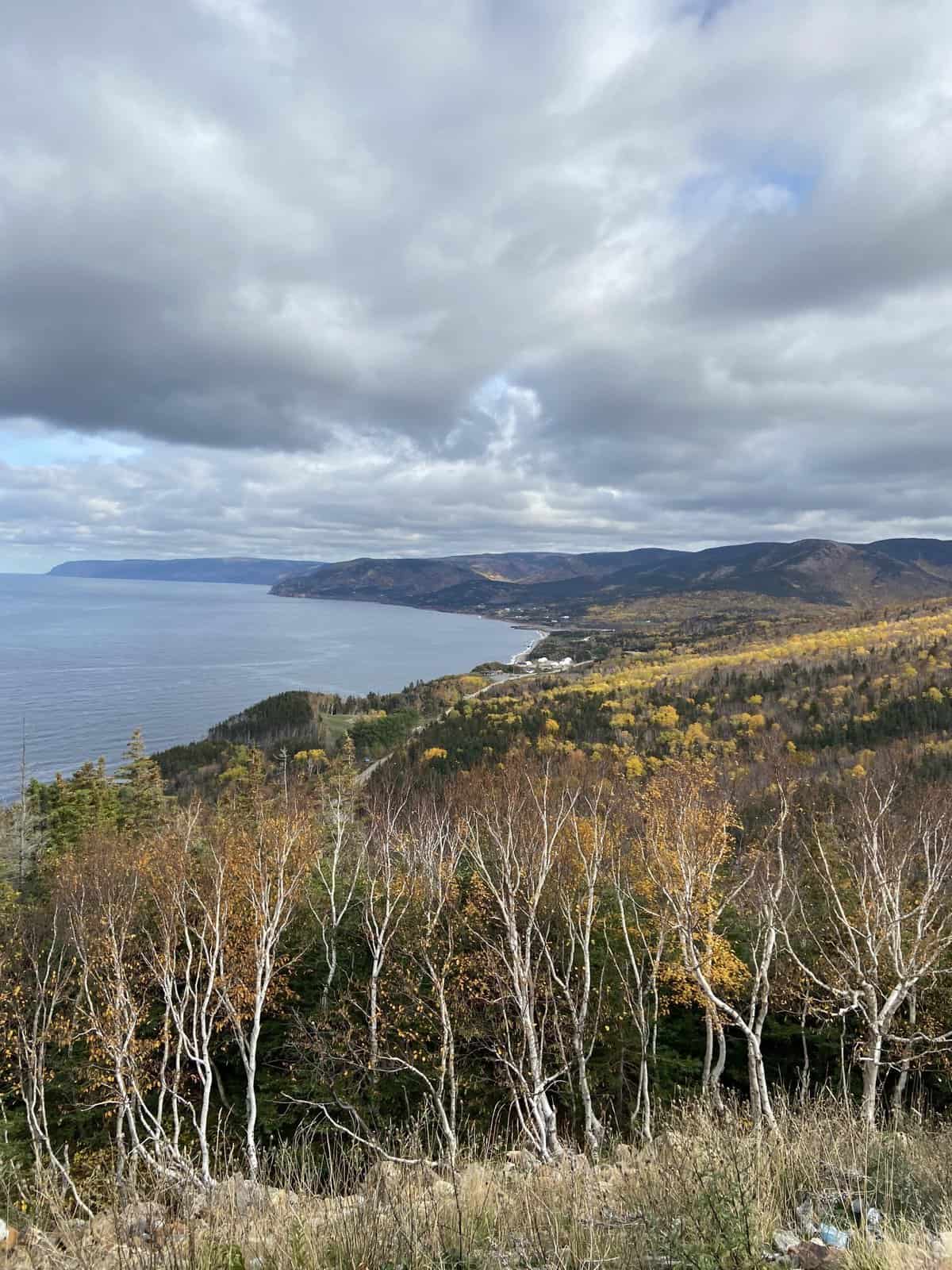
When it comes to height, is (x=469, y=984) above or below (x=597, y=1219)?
below

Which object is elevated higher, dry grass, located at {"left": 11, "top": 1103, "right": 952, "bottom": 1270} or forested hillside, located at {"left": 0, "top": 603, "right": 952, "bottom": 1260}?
dry grass, located at {"left": 11, "top": 1103, "right": 952, "bottom": 1270}

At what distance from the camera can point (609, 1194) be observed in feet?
22.5

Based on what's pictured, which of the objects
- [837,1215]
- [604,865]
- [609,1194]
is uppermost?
[837,1215]

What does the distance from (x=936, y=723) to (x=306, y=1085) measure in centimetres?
10449

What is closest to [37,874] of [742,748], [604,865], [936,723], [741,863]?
[604,865]

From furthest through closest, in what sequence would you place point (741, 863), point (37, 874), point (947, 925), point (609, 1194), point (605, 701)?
point (605, 701) < point (37, 874) < point (741, 863) < point (947, 925) < point (609, 1194)

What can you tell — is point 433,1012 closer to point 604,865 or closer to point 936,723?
point 604,865

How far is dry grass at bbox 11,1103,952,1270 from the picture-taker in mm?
5070

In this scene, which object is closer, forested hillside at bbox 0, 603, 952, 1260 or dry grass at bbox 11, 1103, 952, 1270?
dry grass at bbox 11, 1103, 952, 1270

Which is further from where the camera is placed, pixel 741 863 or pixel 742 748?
pixel 742 748

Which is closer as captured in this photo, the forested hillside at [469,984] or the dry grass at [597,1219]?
the dry grass at [597,1219]

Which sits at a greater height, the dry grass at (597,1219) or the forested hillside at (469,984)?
the dry grass at (597,1219)

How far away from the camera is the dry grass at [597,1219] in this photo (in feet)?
16.6

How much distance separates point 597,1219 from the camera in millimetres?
5930
